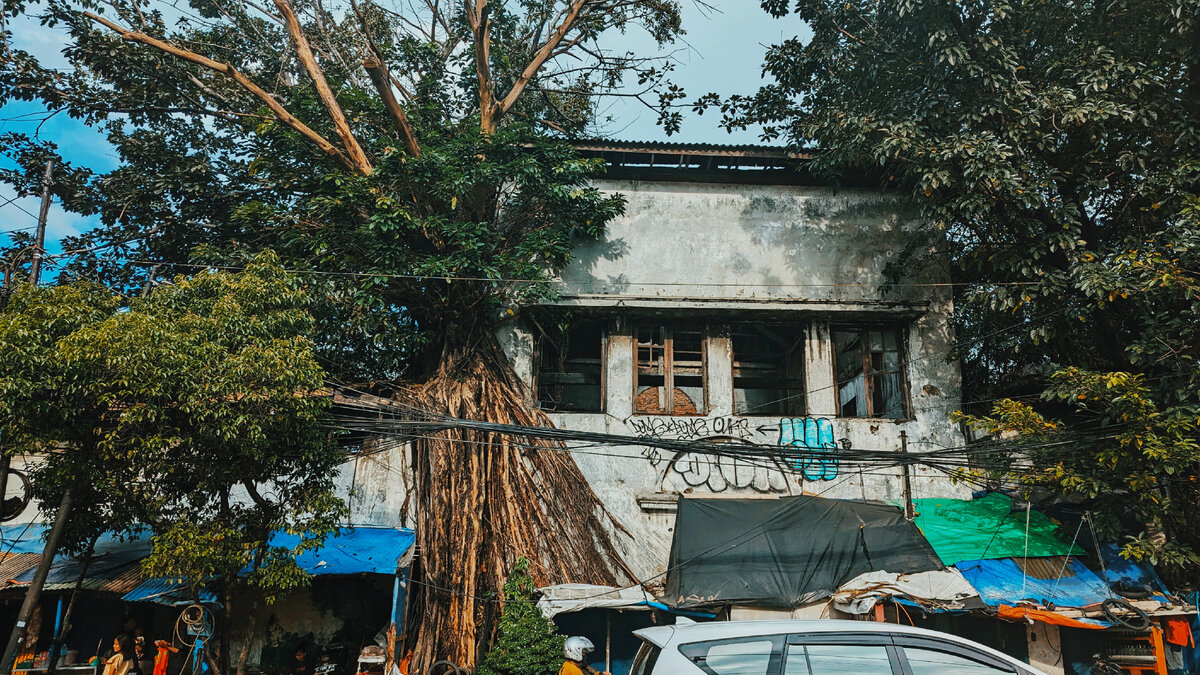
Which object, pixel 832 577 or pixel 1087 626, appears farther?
pixel 832 577

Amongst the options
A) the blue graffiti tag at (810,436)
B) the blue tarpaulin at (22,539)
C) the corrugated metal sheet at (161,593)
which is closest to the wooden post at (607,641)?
the blue graffiti tag at (810,436)

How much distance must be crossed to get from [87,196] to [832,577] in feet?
44.1

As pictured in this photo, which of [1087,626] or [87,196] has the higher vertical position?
[87,196]

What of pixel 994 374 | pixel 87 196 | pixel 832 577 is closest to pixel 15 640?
pixel 87 196

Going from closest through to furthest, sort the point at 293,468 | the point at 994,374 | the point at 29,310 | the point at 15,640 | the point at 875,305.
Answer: the point at 29,310 < the point at 15,640 < the point at 293,468 < the point at 875,305 < the point at 994,374

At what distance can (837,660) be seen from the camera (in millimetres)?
5082

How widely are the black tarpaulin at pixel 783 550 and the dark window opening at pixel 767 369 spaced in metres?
2.63

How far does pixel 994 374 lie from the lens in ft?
46.6

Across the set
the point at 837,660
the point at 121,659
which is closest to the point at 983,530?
the point at 837,660

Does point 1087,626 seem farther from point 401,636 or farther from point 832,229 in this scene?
point 401,636

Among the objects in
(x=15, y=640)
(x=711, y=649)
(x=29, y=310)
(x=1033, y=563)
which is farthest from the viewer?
(x=1033, y=563)

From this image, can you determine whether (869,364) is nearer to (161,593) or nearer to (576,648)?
(576,648)

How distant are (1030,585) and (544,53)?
1135 centimetres

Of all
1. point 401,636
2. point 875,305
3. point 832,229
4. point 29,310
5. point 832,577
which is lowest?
point 401,636
